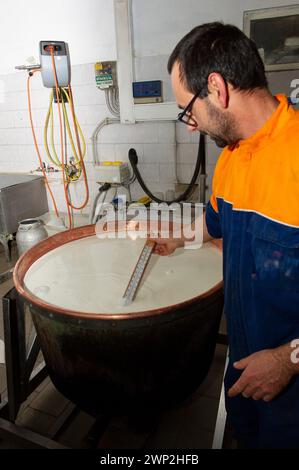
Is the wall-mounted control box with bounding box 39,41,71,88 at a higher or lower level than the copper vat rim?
higher

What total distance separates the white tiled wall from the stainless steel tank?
1.98 metres

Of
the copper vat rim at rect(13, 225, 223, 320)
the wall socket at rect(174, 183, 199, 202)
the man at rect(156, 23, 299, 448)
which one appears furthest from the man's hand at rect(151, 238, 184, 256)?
the wall socket at rect(174, 183, 199, 202)

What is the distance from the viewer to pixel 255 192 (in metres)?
0.90

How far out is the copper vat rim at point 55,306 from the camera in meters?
1.09

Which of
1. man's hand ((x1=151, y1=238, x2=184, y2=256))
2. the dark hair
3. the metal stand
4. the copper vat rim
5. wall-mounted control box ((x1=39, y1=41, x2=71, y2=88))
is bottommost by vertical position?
the metal stand

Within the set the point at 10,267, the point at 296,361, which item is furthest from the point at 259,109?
the point at 10,267

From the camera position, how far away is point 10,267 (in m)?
3.47

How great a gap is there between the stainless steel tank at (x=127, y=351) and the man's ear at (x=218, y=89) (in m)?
0.64

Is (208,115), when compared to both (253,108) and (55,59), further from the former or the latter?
(55,59)

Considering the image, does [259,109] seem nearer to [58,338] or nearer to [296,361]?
[296,361]

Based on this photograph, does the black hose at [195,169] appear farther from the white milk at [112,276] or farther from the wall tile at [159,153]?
the white milk at [112,276]

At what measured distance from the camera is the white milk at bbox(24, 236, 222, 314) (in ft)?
4.37

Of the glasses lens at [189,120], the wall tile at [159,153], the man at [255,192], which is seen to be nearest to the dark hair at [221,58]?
the man at [255,192]

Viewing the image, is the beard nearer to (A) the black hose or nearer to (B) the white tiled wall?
(A) the black hose
